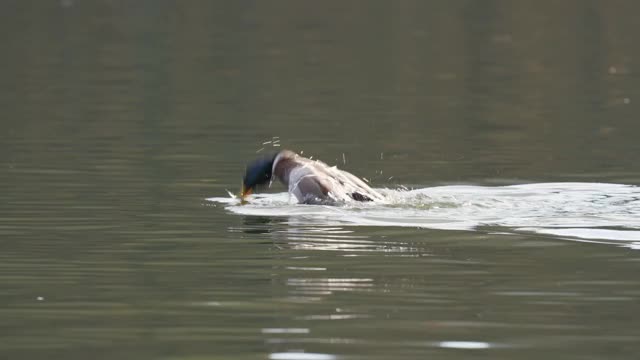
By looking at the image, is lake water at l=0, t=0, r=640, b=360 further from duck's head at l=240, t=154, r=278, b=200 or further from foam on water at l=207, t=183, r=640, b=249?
duck's head at l=240, t=154, r=278, b=200

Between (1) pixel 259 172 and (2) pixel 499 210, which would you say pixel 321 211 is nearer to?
(1) pixel 259 172

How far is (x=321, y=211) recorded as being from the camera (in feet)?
50.2

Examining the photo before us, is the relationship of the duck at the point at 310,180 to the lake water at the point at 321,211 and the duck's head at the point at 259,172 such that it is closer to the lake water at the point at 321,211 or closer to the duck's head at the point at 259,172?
the duck's head at the point at 259,172

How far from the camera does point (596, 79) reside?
3262cm

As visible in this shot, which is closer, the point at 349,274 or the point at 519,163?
the point at 349,274

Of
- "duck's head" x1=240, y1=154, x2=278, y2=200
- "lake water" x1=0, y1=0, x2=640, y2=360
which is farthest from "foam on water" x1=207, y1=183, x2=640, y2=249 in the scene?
"duck's head" x1=240, y1=154, x2=278, y2=200

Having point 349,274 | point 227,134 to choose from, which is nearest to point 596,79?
point 227,134

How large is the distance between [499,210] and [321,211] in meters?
1.53

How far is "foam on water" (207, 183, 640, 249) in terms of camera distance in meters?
14.4

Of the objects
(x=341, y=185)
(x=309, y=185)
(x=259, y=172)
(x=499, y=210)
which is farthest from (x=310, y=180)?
(x=499, y=210)

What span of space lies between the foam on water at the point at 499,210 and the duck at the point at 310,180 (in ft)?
0.33

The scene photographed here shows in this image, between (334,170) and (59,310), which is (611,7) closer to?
(334,170)

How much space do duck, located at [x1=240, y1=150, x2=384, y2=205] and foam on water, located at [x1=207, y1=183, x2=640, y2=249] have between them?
0.10 meters

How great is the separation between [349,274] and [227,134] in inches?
446
